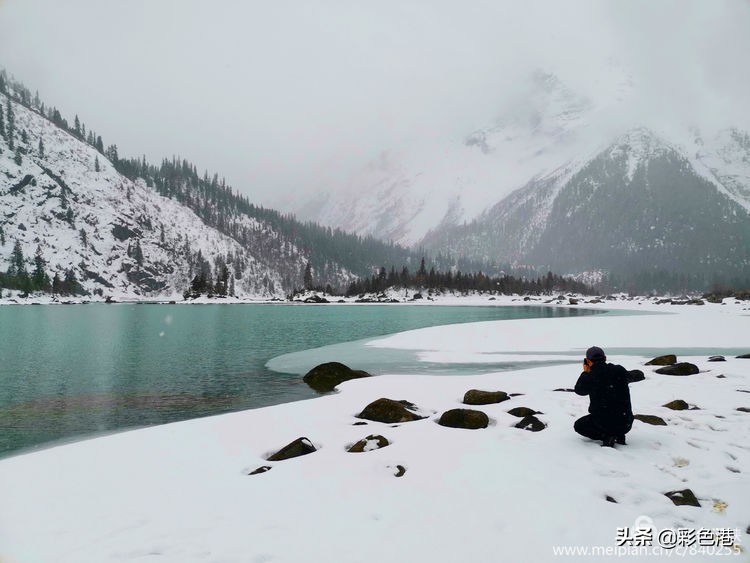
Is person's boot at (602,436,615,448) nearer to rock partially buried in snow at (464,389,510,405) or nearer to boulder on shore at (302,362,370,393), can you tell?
rock partially buried in snow at (464,389,510,405)

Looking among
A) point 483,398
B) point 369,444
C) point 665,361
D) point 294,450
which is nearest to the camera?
point 294,450

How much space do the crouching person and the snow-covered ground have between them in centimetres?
53

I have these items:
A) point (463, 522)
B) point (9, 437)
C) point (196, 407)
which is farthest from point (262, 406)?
point (463, 522)

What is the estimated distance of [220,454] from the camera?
460 inches

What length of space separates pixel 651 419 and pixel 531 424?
3.37 m

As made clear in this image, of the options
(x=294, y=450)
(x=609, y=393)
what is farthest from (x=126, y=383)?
(x=609, y=393)

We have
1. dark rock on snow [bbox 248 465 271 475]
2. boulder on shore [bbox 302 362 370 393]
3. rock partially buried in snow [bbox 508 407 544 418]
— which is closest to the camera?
dark rock on snow [bbox 248 465 271 475]

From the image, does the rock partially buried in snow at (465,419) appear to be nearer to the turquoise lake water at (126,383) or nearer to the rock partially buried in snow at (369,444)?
the rock partially buried in snow at (369,444)

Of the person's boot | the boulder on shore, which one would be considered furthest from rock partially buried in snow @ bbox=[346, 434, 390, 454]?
the boulder on shore

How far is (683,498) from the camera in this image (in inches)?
303

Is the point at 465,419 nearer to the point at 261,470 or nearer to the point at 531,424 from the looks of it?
the point at 531,424

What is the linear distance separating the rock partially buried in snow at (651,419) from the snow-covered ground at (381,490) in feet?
1.50

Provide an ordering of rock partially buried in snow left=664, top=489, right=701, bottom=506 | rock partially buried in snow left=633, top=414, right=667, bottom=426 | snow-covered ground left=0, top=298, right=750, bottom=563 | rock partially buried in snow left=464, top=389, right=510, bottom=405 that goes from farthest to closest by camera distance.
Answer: rock partially buried in snow left=464, top=389, right=510, bottom=405 → rock partially buried in snow left=633, top=414, right=667, bottom=426 → rock partially buried in snow left=664, top=489, right=701, bottom=506 → snow-covered ground left=0, top=298, right=750, bottom=563

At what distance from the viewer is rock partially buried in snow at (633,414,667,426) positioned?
12.3m
